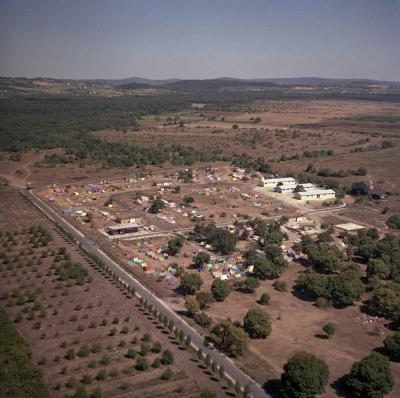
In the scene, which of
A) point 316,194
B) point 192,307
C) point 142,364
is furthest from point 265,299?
point 316,194

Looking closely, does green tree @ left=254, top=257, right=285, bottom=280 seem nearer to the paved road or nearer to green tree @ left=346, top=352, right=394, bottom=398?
the paved road

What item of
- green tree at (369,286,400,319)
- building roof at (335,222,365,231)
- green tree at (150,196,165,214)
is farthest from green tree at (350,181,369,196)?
green tree at (369,286,400,319)

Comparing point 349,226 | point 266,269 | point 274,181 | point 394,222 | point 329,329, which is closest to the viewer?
point 329,329

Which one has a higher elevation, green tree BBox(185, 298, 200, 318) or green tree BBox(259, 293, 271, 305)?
green tree BBox(185, 298, 200, 318)

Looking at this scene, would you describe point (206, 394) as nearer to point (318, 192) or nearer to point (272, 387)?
point (272, 387)

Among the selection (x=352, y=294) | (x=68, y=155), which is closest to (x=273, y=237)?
(x=352, y=294)
